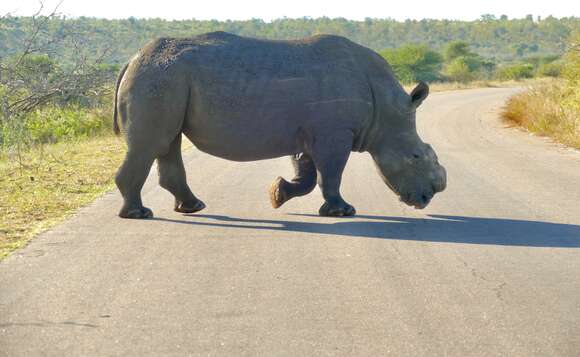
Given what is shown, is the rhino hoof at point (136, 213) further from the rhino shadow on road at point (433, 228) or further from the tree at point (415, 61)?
the tree at point (415, 61)

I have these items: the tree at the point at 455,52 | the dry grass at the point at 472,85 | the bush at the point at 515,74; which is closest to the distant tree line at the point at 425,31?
the tree at the point at 455,52

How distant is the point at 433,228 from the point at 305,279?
93.6 inches

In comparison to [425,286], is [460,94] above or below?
below

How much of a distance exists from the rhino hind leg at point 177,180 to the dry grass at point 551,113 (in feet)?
29.0

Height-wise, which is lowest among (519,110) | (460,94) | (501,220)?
(460,94)

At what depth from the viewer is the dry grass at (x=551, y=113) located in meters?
17.5

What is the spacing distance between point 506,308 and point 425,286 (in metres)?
0.70

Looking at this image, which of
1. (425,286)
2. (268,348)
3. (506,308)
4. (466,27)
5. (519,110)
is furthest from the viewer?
(466,27)

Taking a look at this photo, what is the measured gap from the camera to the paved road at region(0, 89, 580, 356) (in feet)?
17.4

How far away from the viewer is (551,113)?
19281 millimetres

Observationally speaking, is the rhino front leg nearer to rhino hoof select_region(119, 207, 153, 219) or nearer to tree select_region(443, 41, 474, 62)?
rhino hoof select_region(119, 207, 153, 219)

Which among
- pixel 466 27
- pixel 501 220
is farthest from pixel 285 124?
pixel 466 27

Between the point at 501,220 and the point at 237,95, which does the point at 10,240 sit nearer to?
the point at 237,95

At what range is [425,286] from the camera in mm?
6488
